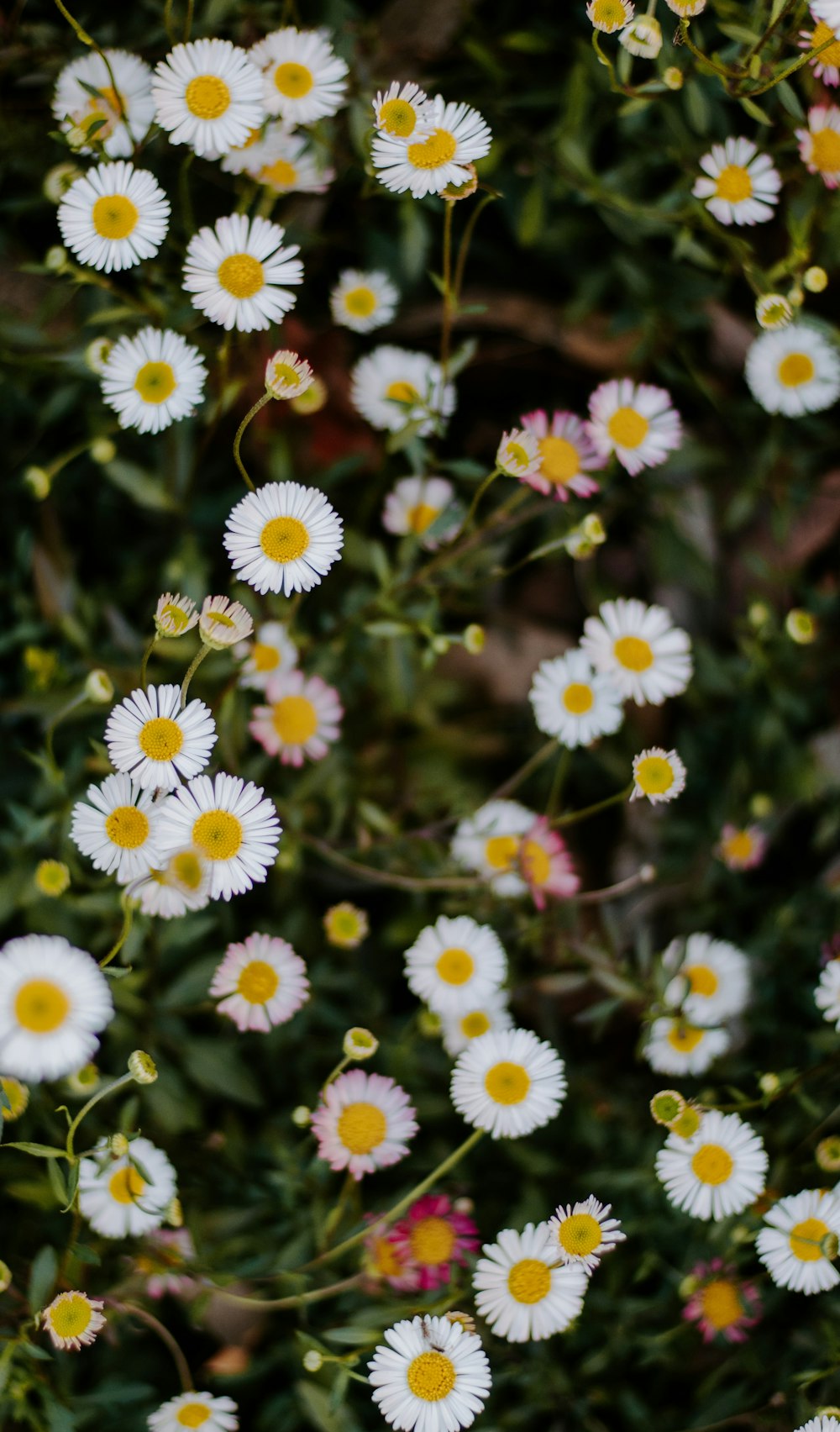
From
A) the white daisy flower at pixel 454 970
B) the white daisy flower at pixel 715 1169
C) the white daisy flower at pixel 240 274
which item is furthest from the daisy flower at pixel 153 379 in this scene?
the white daisy flower at pixel 715 1169

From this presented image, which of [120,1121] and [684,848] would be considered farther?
[684,848]

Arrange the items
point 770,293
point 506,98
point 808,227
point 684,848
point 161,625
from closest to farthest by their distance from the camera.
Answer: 1. point 161,625
2. point 770,293
3. point 808,227
4. point 506,98
5. point 684,848

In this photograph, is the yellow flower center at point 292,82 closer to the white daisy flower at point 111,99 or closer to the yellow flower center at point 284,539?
the white daisy flower at point 111,99

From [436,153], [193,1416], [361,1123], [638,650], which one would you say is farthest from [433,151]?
[193,1416]

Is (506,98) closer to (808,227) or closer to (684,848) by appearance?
(808,227)

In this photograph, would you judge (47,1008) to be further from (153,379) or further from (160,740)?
(153,379)

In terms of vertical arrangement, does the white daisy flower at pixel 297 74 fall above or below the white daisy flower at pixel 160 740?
above

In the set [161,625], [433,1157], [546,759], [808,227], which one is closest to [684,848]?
[546,759]
